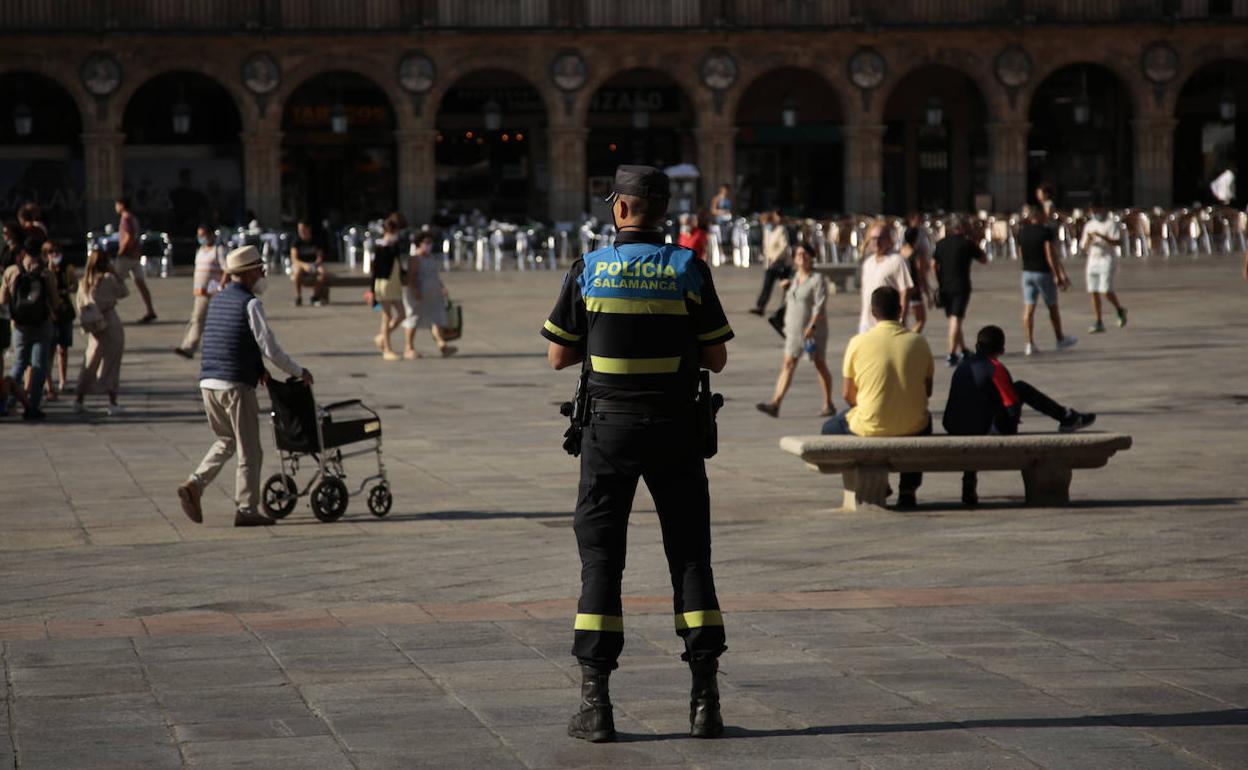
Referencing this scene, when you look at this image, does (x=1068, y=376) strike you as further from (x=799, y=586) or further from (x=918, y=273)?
(x=799, y=586)

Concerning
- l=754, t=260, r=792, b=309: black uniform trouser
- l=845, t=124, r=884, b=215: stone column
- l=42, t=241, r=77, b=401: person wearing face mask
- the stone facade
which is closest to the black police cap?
l=42, t=241, r=77, b=401: person wearing face mask

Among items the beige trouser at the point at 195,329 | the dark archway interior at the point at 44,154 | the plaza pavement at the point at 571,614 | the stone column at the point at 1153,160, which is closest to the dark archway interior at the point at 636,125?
the stone column at the point at 1153,160

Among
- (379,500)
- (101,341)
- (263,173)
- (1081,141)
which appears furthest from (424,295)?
(1081,141)

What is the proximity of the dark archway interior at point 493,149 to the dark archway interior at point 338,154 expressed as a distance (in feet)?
4.20

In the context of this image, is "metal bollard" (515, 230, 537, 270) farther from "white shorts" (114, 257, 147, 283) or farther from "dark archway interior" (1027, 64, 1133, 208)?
"dark archway interior" (1027, 64, 1133, 208)

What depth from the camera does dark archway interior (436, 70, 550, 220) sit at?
45.0m

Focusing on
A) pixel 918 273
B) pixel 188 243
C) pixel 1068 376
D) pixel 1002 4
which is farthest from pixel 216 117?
pixel 1068 376

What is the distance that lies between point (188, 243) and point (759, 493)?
2906cm

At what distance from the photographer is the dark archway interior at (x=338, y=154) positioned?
44.9 meters

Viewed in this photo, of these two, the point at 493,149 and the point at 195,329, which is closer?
the point at 195,329

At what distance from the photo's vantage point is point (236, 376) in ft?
36.2

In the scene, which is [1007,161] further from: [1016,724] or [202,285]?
[1016,724]

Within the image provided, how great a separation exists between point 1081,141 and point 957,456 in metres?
37.6

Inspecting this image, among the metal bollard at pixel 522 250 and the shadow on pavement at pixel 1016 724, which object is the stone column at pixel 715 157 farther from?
the shadow on pavement at pixel 1016 724
